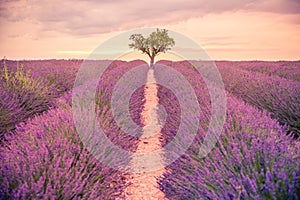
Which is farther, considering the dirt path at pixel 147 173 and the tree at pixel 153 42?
the tree at pixel 153 42

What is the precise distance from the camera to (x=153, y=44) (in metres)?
28.1

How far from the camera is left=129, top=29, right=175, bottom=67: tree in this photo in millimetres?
27859

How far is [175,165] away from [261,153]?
3.52 ft

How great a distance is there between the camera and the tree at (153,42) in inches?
1097

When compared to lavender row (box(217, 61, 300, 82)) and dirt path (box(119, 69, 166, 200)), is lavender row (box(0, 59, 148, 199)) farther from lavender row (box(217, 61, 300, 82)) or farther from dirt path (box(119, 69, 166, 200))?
lavender row (box(217, 61, 300, 82))

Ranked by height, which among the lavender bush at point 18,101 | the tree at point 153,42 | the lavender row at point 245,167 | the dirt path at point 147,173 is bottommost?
the dirt path at point 147,173

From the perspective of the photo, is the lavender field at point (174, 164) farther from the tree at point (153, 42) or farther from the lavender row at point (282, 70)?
the tree at point (153, 42)

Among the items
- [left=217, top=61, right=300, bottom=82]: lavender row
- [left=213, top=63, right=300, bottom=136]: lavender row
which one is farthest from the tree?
[left=213, top=63, right=300, bottom=136]: lavender row

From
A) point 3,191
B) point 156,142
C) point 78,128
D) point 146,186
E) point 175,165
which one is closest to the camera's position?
point 3,191

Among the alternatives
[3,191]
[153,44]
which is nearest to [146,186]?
[3,191]

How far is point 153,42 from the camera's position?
27859 mm

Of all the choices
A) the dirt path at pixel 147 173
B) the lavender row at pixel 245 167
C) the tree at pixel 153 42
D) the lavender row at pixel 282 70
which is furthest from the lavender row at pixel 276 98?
the tree at pixel 153 42

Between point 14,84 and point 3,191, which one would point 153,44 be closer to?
point 14,84

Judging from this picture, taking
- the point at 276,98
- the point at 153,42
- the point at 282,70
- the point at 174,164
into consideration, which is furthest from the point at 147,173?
the point at 153,42
